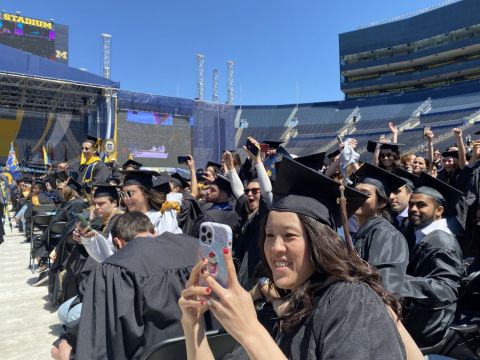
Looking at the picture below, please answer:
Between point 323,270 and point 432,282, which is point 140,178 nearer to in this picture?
point 432,282

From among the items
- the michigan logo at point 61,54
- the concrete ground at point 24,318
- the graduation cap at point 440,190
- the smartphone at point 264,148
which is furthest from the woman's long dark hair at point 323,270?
the michigan logo at point 61,54

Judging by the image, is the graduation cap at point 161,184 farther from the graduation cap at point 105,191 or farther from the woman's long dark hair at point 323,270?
the woman's long dark hair at point 323,270

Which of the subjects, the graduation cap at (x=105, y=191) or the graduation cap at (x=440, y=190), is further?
the graduation cap at (x=105, y=191)

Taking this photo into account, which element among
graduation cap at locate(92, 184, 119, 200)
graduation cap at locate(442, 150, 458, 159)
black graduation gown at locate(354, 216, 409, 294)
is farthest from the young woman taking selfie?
graduation cap at locate(442, 150, 458, 159)

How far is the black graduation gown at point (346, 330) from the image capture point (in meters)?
1.05

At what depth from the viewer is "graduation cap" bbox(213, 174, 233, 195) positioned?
4.62 m

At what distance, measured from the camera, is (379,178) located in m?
3.15

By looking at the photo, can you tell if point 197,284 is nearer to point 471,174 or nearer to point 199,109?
point 471,174

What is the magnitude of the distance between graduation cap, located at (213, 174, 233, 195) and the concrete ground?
2398 mm

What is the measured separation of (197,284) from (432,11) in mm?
54552

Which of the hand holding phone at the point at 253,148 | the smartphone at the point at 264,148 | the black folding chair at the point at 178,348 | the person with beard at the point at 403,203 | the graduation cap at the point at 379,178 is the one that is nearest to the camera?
the black folding chair at the point at 178,348

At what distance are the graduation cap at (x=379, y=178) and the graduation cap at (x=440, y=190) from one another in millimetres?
228

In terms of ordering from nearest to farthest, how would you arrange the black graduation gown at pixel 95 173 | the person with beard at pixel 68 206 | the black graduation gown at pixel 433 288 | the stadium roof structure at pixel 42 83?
the black graduation gown at pixel 433 288 < the person with beard at pixel 68 206 < the black graduation gown at pixel 95 173 < the stadium roof structure at pixel 42 83

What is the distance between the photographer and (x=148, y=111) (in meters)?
28.7
